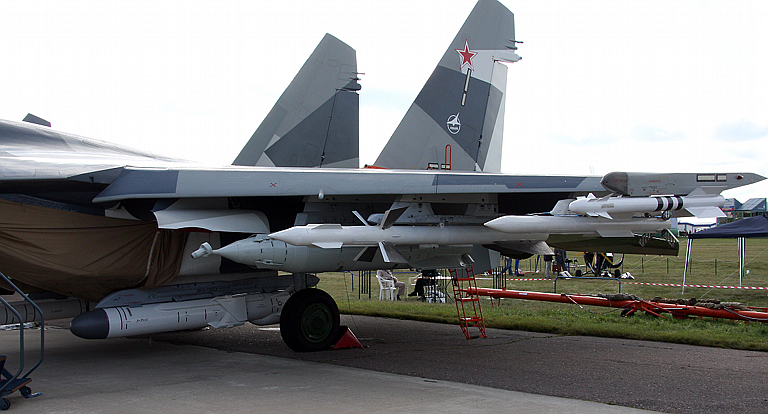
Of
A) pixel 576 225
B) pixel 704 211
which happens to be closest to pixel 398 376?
pixel 576 225

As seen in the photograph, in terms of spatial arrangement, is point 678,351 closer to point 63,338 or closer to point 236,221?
point 236,221

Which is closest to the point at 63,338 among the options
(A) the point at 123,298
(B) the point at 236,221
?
(A) the point at 123,298

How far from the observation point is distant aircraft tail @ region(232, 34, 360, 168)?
1248cm

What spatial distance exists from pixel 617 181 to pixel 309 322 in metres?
4.74

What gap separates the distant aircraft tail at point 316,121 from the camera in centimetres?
1248

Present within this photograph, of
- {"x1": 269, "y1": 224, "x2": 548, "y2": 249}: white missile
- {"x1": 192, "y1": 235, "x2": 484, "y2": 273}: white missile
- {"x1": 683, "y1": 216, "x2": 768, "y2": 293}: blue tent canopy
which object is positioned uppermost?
{"x1": 683, "y1": 216, "x2": 768, "y2": 293}: blue tent canopy

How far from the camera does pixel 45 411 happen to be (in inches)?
224

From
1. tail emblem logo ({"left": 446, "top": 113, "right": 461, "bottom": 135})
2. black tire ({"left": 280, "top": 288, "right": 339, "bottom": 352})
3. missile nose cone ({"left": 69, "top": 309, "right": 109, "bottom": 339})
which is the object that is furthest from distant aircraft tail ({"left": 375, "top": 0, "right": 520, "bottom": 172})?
missile nose cone ({"left": 69, "top": 309, "right": 109, "bottom": 339})

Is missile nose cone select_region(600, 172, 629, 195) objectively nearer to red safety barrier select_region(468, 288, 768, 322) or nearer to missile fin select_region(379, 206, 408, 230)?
missile fin select_region(379, 206, 408, 230)

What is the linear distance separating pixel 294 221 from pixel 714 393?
576 centimetres

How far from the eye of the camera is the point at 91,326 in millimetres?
7820

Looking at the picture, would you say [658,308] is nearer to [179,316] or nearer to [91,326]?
[179,316]

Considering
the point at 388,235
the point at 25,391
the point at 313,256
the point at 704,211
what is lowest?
the point at 25,391

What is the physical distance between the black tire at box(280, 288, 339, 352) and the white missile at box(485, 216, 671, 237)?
3075mm
